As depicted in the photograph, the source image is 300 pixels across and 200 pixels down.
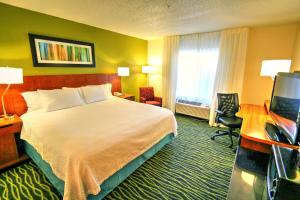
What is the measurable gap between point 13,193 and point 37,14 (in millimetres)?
2816

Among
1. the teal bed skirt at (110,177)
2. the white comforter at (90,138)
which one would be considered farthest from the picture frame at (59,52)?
the teal bed skirt at (110,177)

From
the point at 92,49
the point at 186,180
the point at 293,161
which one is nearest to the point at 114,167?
the point at 186,180

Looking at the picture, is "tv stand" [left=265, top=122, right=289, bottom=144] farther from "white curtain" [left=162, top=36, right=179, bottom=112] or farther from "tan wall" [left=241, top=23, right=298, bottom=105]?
"white curtain" [left=162, top=36, right=179, bottom=112]

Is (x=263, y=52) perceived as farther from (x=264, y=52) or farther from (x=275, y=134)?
(x=275, y=134)

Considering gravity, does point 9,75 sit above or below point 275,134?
above

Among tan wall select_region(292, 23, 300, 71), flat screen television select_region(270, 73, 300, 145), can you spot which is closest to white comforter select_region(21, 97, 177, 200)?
flat screen television select_region(270, 73, 300, 145)

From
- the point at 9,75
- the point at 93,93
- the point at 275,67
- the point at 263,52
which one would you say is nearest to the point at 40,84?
the point at 9,75

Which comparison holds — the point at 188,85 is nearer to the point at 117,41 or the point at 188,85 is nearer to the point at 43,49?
the point at 117,41

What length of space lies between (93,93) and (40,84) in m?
0.96

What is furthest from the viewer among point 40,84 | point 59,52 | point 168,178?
point 59,52

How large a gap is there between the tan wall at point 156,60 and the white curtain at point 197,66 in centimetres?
75

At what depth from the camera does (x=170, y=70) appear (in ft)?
14.7

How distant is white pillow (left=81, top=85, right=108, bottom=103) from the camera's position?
124 inches

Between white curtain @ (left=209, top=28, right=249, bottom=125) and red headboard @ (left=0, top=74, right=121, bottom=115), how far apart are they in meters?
2.95
